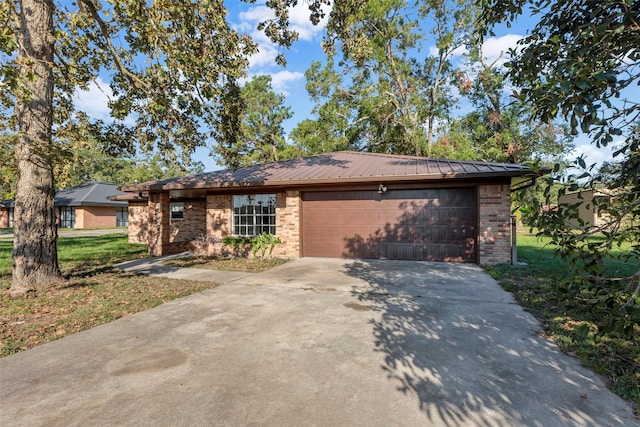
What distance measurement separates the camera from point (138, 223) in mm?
17641

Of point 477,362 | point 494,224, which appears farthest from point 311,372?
point 494,224

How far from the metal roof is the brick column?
836 inches

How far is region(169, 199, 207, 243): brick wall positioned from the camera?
14297 mm

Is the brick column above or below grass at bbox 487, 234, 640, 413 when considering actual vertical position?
above

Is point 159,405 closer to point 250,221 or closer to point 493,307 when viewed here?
point 493,307

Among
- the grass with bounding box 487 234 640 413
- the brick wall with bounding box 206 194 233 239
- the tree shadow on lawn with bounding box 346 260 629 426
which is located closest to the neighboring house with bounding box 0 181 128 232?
the brick wall with bounding box 206 194 233 239

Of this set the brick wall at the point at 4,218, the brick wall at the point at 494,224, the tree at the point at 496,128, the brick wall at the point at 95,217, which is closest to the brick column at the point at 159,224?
the brick wall at the point at 494,224

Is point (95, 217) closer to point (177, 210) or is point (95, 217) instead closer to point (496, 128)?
point (177, 210)

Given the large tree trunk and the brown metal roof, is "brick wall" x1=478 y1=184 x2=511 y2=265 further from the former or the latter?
the large tree trunk

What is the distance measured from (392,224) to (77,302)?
8273mm

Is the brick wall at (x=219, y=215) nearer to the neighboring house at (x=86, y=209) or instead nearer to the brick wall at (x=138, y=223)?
the brick wall at (x=138, y=223)

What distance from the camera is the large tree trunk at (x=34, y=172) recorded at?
6.28 meters

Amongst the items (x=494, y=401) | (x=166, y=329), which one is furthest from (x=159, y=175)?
(x=494, y=401)

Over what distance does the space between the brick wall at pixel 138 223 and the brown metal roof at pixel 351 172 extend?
6109 millimetres
